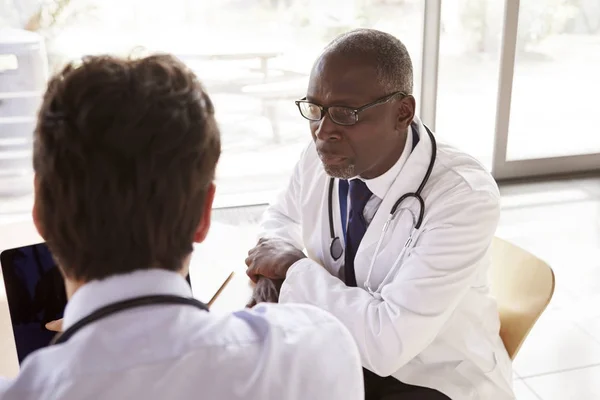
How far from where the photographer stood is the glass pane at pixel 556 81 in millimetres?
4301

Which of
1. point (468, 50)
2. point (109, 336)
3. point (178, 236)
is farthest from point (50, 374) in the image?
point (468, 50)

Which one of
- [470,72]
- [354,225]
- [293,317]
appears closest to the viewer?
[293,317]

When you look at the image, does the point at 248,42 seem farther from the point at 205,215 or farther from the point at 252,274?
the point at 205,215

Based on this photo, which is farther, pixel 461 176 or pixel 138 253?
pixel 461 176

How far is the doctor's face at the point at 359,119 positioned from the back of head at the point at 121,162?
721 millimetres

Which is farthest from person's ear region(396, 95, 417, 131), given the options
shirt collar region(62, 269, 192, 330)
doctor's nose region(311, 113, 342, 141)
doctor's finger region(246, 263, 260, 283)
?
shirt collar region(62, 269, 192, 330)

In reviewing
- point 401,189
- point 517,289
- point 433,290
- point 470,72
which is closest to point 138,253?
point 433,290

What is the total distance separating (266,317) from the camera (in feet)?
2.38

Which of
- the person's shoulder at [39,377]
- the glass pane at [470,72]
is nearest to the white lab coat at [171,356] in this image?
the person's shoulder at [39,377]

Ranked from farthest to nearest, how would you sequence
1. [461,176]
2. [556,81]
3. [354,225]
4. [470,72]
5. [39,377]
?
[556,81], [470,72], [354,225], [461,176], [39,377]

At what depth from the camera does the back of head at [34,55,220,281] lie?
65 centimetres

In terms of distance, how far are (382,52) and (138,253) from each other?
0.88 meters

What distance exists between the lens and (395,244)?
1.39m

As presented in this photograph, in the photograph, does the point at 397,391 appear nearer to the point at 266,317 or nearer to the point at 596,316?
the point at 266,317
